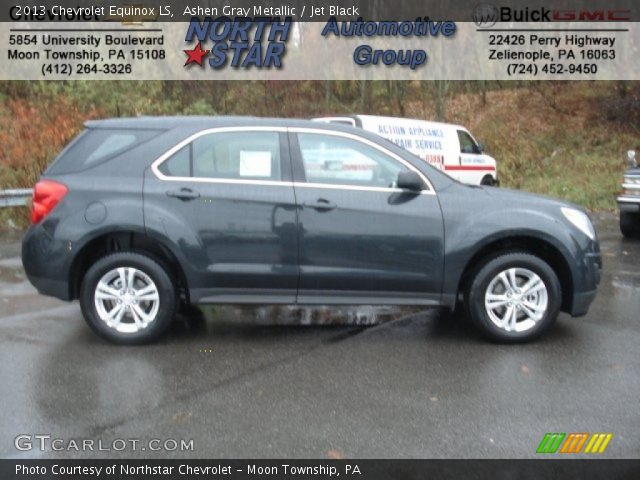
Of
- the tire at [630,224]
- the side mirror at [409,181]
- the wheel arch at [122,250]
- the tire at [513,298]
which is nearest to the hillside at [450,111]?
the tire at [630,224]

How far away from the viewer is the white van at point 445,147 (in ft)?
54.0

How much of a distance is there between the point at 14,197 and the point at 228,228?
310 inches

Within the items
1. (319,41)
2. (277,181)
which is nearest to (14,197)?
(277,181)

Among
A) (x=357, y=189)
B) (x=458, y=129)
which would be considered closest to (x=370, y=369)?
(x=357, y=189)

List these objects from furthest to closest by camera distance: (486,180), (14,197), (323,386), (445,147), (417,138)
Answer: (486,180)
(445,147)
(417,138)
(14,197)
(323,386)

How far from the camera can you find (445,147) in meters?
17.4

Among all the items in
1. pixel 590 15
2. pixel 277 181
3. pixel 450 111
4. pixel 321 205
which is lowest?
pixel 321 205

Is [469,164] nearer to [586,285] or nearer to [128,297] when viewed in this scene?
[586,285]

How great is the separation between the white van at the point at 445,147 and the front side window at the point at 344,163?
10.3 metres

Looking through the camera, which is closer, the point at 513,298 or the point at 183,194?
the point at 183,194

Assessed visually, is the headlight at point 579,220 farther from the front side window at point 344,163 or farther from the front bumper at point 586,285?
the front side window at point 344,163

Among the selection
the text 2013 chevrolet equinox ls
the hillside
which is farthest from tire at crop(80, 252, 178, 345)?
the hillside

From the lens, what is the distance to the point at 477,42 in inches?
1057

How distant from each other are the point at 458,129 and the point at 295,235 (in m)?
13.1
